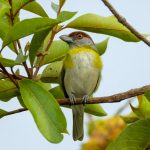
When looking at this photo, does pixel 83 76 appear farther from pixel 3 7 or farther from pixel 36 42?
pixel 3 7

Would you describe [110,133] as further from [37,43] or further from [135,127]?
[37,43]

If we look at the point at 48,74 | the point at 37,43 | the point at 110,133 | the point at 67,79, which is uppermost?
the point at 110,133

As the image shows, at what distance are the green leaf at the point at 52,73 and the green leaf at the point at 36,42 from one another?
42 cm

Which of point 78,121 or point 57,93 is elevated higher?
point 57,93

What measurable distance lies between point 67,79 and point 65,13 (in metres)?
2.08

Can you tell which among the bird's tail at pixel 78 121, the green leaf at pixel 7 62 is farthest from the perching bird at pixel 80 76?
the green leaf at pixel 7 62

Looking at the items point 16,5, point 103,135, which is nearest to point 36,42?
point 16,5

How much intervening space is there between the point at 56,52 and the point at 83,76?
4.62 ft

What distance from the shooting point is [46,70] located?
3025 millimetres

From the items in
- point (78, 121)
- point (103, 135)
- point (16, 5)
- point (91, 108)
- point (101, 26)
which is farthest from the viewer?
point (78, 121)

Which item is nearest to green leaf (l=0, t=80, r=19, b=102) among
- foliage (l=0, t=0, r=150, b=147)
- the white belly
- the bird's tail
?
foliage (l=0, t=0, r=150, b=147)

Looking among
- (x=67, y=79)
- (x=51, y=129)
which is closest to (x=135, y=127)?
(x=51, y=129)

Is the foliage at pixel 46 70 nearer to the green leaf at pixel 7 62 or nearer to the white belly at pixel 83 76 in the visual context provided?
the green leaf at pixel 7 62

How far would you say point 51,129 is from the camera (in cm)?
218
